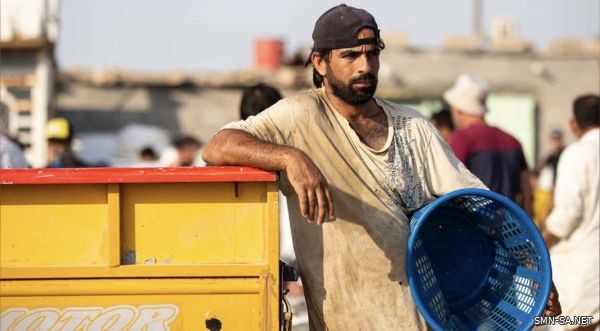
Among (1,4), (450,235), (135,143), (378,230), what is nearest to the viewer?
(378,230)

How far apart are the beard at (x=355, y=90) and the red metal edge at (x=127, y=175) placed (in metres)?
0.60

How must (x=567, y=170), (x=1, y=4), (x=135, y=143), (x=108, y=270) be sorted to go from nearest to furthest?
1. (x=108, y=270)
2. (x=567, y=170)
3. (x=1, y=4)
4. (x=135, y=143)

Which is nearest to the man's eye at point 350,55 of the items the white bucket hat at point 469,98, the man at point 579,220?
the man at point 579,220

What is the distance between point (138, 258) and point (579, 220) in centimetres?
387

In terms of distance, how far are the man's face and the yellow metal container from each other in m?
0.60

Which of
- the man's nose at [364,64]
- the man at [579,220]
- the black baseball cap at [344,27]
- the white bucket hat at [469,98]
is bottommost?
the man at [579,220]

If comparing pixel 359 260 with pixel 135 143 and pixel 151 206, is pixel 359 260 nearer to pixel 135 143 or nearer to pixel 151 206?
pixel 151 206

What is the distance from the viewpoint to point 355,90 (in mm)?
4316

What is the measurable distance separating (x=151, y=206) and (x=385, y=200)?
988 mm

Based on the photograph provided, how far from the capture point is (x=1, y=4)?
11484 mm

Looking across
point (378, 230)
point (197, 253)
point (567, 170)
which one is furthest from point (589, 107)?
point (197, 253)

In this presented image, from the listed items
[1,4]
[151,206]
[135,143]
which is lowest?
[135,143]

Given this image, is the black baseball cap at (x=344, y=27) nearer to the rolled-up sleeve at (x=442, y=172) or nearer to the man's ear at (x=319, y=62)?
the man's ear at (x=319, y=62)

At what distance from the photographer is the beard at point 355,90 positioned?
14.1ft
